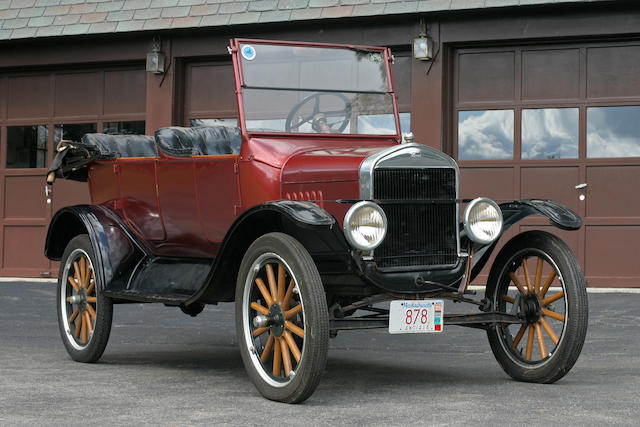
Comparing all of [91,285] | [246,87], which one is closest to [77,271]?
[91,285]

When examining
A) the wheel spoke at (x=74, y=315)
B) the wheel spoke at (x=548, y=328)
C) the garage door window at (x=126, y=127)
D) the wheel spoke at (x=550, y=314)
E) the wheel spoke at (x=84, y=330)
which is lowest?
the wheel spoke at (x=84, y=330)

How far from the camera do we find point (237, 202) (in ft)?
19.1

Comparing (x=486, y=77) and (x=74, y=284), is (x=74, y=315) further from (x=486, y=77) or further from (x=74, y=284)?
(x=486, y=77)

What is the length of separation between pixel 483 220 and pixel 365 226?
29.3 inches

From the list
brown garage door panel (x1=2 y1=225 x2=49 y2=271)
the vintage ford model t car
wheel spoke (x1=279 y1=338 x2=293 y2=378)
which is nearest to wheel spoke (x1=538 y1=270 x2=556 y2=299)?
the vintage ford model t car

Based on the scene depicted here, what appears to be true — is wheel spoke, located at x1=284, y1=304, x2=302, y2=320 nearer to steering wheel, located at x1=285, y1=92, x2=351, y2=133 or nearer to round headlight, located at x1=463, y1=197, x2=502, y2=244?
round headlight, located at x1=463, y1=197, x2=502, y2=244

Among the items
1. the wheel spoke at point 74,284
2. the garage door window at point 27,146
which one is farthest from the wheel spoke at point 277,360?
the garage door window at point 27,146

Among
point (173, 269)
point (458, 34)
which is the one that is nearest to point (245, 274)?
point (173, 269)

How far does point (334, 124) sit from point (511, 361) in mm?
1827

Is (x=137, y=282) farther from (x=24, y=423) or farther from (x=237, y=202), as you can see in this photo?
(x=24, y=423)

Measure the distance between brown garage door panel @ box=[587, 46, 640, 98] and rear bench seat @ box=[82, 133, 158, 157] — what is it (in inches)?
240

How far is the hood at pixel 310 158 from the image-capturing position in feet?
17.4

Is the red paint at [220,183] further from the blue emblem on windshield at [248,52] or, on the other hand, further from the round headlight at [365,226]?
the round headlight at [365,226]

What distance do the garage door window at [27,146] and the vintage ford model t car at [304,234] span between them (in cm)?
692
